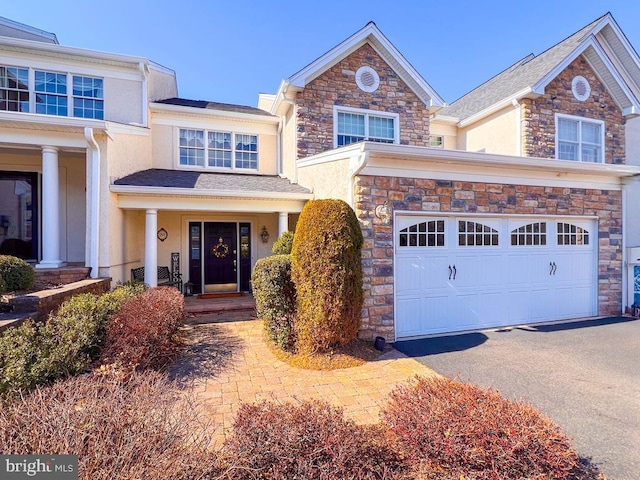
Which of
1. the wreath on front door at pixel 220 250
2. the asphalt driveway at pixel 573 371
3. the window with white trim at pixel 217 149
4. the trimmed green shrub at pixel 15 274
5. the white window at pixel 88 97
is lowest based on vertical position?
the asphalt driveway at pixel 573 371

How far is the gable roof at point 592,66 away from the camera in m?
10.3

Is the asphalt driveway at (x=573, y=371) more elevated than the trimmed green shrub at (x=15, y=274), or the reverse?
the trimmed green shrub at (x=15, y=274)

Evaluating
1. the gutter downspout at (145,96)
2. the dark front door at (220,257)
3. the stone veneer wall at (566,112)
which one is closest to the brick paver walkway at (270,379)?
the dark front door at (220,257)

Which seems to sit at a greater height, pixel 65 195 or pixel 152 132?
pixel 152 132

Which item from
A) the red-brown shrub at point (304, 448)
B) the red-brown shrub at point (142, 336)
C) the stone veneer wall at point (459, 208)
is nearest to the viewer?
the red-brown shrub at point (304, 448)

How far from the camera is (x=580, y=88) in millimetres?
10820

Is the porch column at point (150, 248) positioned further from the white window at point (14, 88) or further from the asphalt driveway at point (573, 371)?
the asphalt driveway at point (573, 371)

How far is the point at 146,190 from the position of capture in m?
8.15

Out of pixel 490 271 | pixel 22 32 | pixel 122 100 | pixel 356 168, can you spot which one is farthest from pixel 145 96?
pixel 490 271

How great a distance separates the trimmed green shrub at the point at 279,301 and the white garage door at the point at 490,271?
2.16 metres

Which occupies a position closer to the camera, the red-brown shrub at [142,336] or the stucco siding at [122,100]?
the red-brown shrub at [142,336]

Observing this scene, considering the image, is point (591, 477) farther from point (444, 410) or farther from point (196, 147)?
point (196, 147)

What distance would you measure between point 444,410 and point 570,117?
39.3ft

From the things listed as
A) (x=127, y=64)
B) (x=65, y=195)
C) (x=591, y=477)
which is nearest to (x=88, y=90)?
(x=127, y=64)
